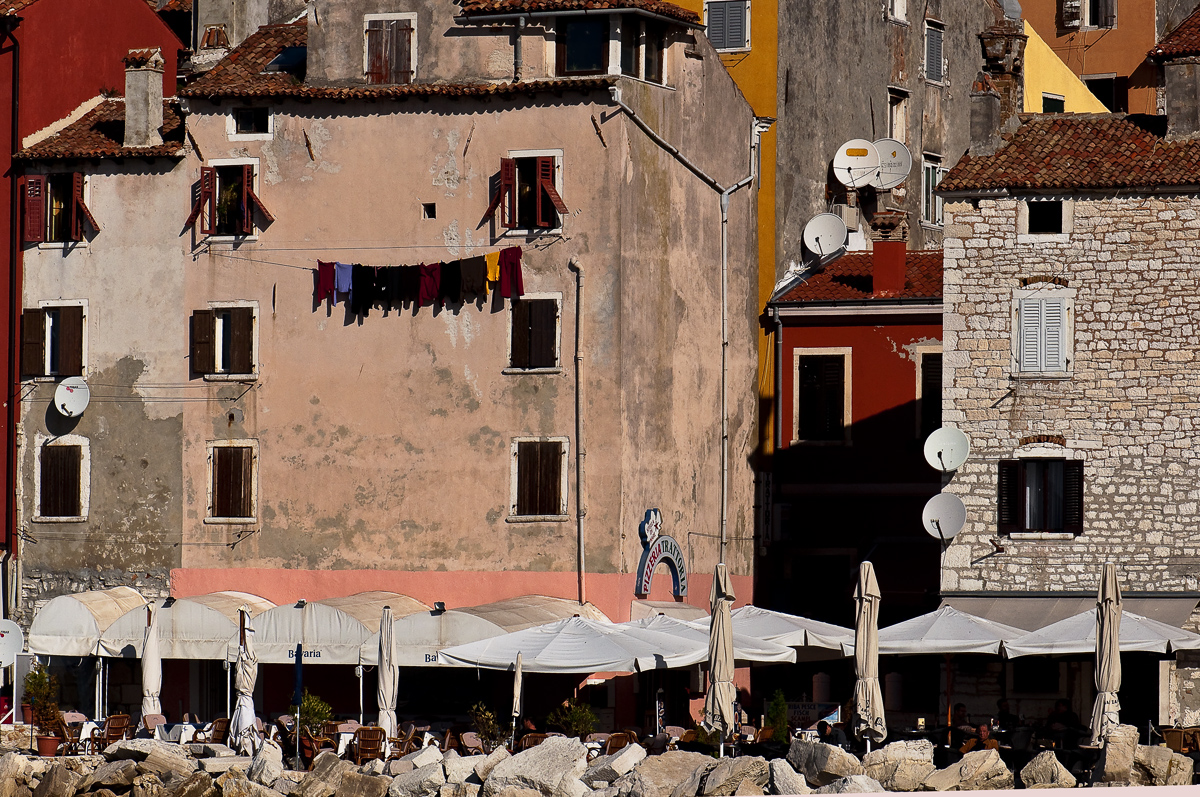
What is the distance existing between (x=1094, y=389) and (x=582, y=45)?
11.3 m

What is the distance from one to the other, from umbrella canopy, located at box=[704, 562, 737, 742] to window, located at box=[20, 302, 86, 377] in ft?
49.6

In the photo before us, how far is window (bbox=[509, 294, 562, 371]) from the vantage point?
40219 millimetres

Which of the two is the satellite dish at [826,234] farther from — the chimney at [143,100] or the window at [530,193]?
the chimney at [143,100]

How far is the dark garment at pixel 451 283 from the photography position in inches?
1593

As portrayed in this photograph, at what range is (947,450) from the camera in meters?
37.4

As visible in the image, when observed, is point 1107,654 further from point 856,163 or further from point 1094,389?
point 856,163

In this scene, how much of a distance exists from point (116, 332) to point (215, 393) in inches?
96.0

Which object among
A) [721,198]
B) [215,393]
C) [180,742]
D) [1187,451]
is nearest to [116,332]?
[215,393]

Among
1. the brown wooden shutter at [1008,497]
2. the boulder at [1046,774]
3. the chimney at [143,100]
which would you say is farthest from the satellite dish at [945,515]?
the chimney at [143,100]

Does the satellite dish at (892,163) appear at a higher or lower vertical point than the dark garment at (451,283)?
higher

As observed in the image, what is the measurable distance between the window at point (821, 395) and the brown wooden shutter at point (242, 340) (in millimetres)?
11346

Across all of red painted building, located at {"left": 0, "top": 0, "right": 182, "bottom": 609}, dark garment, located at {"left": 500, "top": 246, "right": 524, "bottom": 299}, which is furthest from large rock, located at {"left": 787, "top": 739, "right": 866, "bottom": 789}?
red painted building, located at {"left": 0, "top": 0, "right": 182, "bottom": 609}

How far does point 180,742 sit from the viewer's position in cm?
3728

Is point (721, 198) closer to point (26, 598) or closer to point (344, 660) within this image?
point (344, 660)
